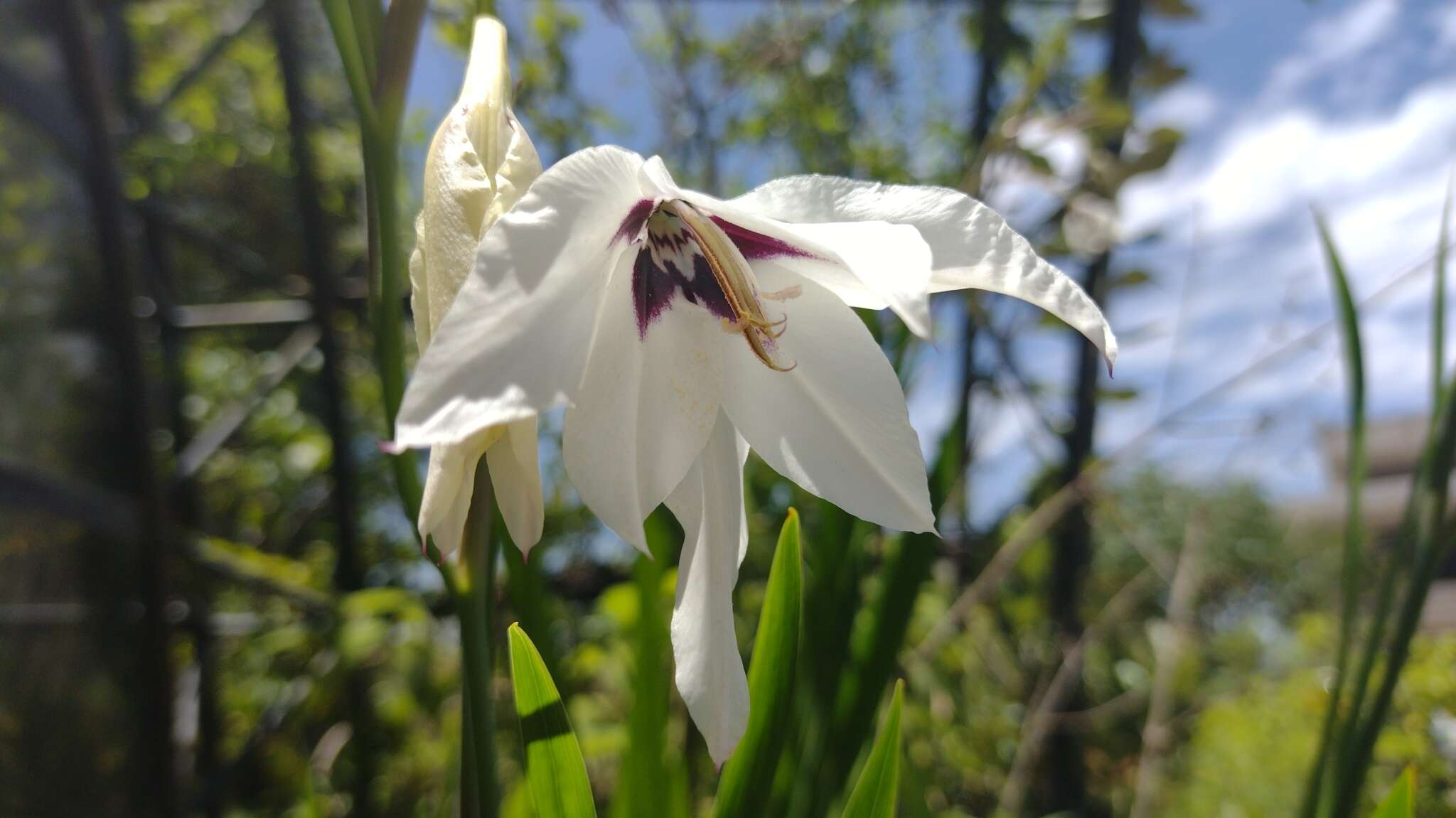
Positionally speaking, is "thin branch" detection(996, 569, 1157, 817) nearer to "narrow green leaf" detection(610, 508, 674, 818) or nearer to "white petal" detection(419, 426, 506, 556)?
"narrow green leaf" detection(610, 508, 674, 818)

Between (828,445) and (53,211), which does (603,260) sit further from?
(53,211)

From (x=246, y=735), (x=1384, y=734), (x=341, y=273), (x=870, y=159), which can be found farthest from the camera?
(x=341, y=273)

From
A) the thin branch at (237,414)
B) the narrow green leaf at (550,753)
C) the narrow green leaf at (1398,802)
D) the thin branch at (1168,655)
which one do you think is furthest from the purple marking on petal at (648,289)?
the thin branch at (237,414)

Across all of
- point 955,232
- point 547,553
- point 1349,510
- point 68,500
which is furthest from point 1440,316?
point 68,500

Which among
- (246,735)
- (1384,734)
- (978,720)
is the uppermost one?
(1384,734)

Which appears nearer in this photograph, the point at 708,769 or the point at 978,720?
the point at 708,769

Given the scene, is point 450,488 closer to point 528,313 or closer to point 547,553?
point 528,313

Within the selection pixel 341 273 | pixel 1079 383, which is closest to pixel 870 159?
pixel 1079 383
